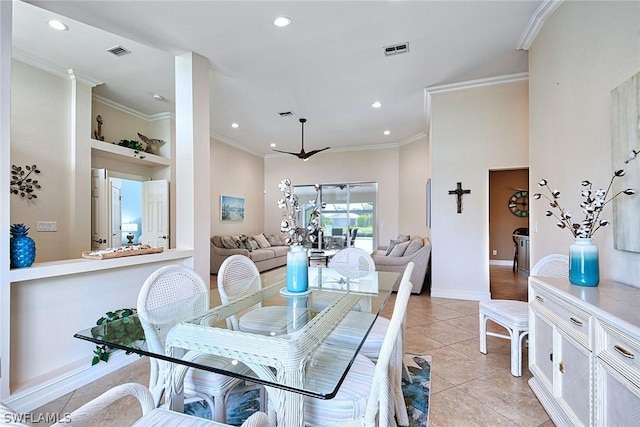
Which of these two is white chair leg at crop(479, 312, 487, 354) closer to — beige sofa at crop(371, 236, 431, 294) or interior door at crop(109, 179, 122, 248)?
beige sofa at crop(371, 236, 431, 294)

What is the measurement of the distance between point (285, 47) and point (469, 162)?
9.88ft

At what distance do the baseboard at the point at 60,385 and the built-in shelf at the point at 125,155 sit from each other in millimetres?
3233

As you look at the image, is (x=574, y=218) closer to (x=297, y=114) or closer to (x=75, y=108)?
(x=297, y=114)

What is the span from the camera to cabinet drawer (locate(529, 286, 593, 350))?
4.54 ft

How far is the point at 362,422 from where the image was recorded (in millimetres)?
1103

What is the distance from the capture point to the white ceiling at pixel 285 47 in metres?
2.61

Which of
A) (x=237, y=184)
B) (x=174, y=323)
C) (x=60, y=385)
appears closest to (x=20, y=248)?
(x=60, y=385)

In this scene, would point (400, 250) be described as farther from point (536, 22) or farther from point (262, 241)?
point (262, 241)

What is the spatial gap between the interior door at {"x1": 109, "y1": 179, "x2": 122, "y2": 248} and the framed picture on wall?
231cm

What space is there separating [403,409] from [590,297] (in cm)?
116

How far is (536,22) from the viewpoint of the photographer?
2805 mm

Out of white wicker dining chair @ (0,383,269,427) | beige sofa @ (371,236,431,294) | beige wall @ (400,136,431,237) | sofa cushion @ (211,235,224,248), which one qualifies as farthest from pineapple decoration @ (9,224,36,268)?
beige wall @ (400,136,431,237)

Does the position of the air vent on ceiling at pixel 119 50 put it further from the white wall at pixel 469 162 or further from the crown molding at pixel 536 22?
the crown molding at pixel 536 22

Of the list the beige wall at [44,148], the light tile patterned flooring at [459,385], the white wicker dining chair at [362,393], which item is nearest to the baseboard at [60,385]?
the light tile patterned flooring at [459,385]
